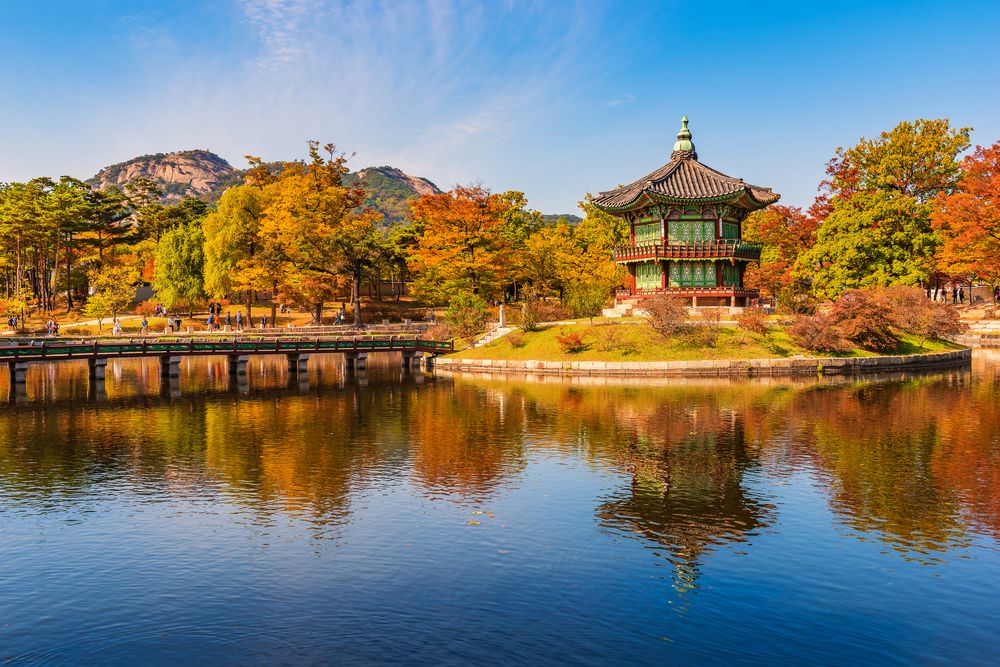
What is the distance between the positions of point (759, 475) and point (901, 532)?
6.16 metres

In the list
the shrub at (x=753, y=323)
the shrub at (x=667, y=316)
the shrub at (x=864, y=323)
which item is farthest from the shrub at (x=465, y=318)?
the shrub at (x=864, y=323)

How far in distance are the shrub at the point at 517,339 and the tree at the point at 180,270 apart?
4796 centimetres

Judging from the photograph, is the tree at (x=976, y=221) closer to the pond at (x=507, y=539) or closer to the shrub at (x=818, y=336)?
the shrub at (x=818, y=336)

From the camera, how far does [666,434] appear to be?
31.7 metres

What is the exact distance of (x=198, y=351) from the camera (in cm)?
5459

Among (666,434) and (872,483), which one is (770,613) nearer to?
(872,483)

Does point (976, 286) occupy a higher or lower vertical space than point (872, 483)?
higher

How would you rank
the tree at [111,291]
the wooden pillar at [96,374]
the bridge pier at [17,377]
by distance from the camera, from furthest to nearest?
the tree at [111,291] → the wooden pillar at [96,374] → the bridge pier at [17,377]

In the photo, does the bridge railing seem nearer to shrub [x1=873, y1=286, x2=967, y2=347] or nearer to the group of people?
shrub [x1=873, y1=286, x2=967, y2=347]

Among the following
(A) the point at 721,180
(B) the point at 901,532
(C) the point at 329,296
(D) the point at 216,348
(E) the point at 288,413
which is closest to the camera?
(B) the point at 901,532

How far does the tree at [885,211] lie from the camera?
83.9m

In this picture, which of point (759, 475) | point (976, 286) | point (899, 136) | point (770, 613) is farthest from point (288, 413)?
point (976, 286)

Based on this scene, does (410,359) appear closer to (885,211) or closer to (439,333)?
(439,333)

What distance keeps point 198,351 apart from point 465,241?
132 ft
